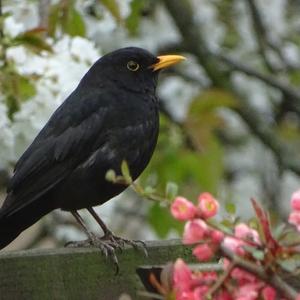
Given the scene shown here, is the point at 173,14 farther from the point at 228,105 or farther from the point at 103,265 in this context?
the point at 103,265

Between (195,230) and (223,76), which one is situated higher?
(195,230)

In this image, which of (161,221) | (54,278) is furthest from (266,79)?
(54,278)

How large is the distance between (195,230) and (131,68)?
2599 mm

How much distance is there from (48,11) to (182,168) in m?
1.40

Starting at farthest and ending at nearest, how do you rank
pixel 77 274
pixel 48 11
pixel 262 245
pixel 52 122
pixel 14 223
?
pixel 48 11, pixel 52 122, pixel 14 223, pixel 77 274, pixel 262 245

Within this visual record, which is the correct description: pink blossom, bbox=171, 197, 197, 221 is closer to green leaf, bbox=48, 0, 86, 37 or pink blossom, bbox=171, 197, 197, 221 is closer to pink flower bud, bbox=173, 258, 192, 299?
pink flower bud, bbox=173, 258, 192, 299

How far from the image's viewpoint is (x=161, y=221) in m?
5.30

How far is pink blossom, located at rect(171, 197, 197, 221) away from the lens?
1578 millimetres

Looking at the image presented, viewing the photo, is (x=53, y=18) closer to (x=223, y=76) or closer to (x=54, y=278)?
(x=223, y=76)

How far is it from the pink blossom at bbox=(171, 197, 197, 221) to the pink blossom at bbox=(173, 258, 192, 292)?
0.22 feet

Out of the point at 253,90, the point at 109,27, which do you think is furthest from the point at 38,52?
the point at 253,90

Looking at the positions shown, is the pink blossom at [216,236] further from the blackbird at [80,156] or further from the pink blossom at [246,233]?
the blackbird at [80,156]

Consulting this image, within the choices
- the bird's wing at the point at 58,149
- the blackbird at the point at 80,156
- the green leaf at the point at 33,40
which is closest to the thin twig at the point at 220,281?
the blackbird at the point at 80,156

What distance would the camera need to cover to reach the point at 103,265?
2461 millimetres
